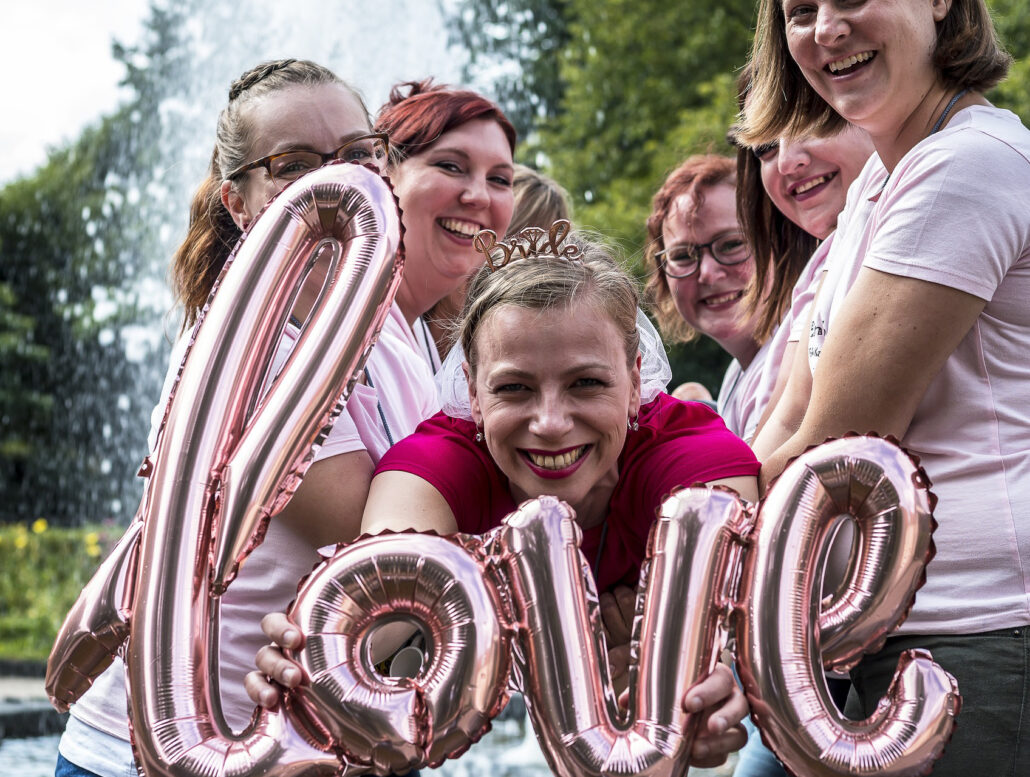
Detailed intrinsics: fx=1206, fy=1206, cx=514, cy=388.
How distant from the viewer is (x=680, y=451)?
7.22 feet

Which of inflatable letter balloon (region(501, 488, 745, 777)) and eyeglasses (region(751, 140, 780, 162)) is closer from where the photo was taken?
inflatable letter balloon (region(501, 488, 745, 777))

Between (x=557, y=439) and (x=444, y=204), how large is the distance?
5.45 feet

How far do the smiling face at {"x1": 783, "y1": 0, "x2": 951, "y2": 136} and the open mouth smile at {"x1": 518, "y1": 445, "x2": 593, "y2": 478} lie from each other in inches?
34.4

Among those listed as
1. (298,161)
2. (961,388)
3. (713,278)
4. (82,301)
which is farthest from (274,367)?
(82,301)

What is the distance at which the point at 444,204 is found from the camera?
11.7 ft

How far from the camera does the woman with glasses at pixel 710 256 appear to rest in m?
4.32

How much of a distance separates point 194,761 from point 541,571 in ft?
Answer: 1.83

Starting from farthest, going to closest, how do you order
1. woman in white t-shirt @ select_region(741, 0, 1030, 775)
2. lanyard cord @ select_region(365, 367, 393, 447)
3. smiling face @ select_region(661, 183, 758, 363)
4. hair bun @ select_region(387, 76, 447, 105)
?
smiling face @ select_region(661, 183, 758, 363) → hair bun @ select_region(387, 76, 447, 105) → lanyard cord @ select_region(365, 367, 393, 447) → woman in white t-shirt @ select_region(741, 0, 1030, 775)

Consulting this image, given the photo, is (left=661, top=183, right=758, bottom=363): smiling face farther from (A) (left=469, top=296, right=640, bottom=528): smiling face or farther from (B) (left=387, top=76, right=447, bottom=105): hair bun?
(A) (left=469, top=296, right=640, bottom=528): smiling face

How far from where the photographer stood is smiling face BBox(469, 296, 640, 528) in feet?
6.84

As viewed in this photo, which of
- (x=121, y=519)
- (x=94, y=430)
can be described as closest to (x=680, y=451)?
(x=121, y=519)

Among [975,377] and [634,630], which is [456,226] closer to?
[975,377]

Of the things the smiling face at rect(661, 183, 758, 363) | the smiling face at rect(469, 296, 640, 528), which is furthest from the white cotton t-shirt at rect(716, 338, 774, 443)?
the smiling face at rect(469, 296, 640, 528)

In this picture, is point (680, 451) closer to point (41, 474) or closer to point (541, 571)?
point (541, 571)
